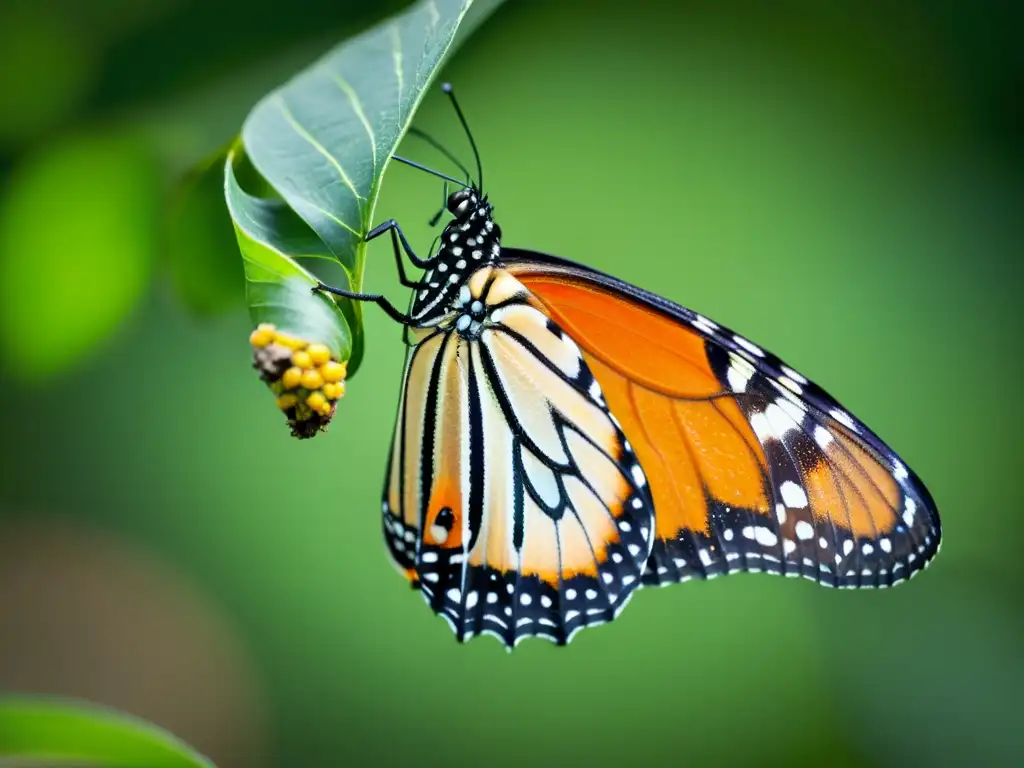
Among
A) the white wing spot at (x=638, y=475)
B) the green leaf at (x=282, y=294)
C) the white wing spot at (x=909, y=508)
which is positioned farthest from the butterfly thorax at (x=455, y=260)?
the white wing spot at (x=909, y=508)

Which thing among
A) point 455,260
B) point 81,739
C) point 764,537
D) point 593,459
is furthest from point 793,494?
point 81,739

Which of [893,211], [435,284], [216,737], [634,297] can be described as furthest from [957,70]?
[216,737]

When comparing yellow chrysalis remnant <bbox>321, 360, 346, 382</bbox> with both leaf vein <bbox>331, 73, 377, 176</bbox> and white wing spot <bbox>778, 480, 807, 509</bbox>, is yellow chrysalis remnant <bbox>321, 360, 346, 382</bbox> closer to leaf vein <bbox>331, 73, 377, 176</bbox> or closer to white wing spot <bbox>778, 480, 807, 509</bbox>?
leaf vein <bbox>331, 73, 377, 176</bbox>

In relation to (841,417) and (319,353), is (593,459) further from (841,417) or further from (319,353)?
(319,353)

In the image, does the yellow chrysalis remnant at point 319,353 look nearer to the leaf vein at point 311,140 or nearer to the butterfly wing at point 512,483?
the leaf vein at point 311,140

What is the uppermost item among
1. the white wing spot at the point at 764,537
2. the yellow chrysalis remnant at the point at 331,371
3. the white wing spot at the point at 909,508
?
the yellow chrysalis remnant at the point at 331,371

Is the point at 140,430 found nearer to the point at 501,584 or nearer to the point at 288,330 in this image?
the point at 501,584
